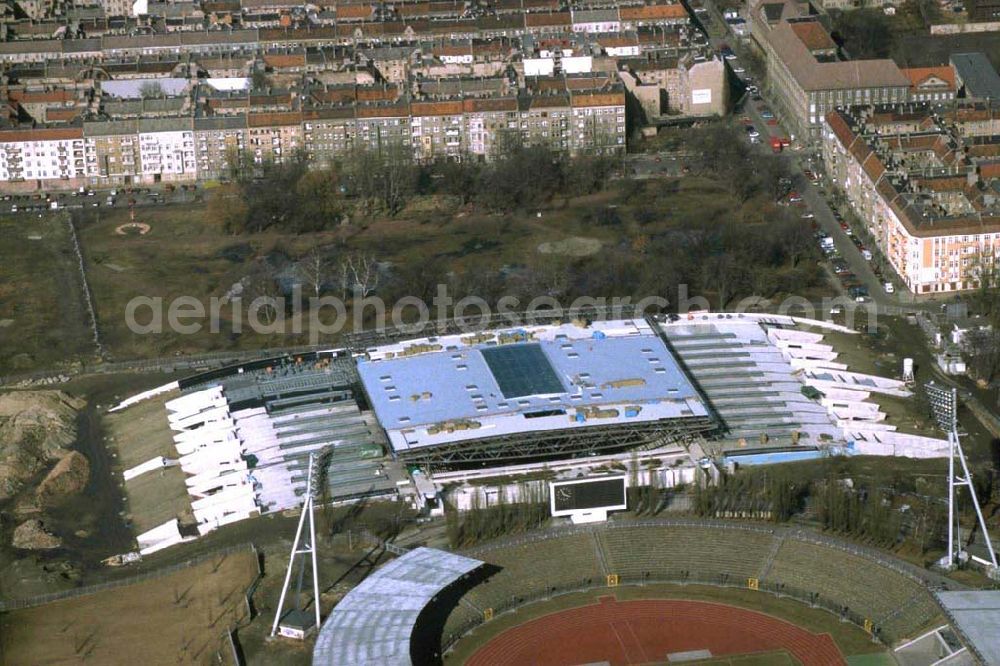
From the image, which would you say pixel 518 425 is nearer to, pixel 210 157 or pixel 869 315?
pixel 869 315

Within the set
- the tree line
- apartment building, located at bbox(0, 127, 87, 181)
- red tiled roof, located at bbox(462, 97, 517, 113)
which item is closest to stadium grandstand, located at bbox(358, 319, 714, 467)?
the tree line

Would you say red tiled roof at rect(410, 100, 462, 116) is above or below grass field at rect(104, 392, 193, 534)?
above

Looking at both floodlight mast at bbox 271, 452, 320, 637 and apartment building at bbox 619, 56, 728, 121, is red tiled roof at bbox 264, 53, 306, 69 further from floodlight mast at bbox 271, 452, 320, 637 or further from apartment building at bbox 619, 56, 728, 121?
floodlight mast at bbox 271, 452, 320, 637

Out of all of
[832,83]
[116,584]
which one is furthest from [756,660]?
[832,83]

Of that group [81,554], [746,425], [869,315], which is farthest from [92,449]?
[869,315]

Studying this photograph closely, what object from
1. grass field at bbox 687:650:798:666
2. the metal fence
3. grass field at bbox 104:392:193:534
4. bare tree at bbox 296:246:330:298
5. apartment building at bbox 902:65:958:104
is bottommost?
grass field at bbox 687:650:798:666
